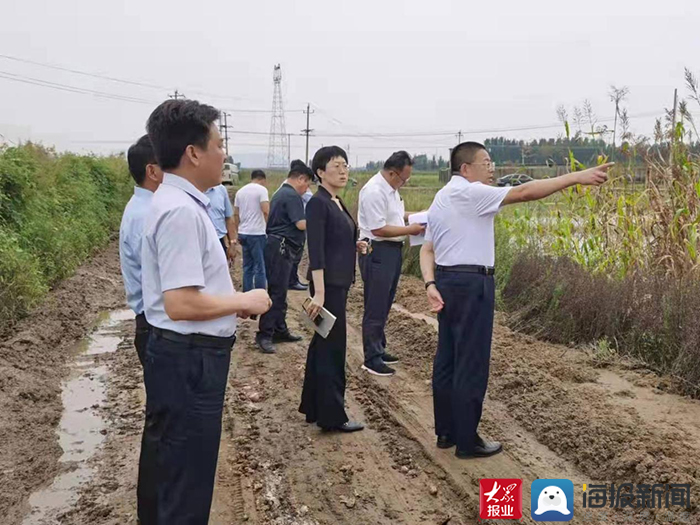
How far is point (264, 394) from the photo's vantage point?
5.35m

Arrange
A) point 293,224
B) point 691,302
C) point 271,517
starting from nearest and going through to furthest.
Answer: point 271,517, point 691,302, point 293,224

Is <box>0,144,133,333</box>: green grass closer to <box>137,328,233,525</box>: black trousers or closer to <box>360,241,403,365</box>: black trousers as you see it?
<box>360,241,403,365</box>: black trousers

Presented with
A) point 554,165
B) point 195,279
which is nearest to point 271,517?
point 195,279

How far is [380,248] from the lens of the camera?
5758 millimetres

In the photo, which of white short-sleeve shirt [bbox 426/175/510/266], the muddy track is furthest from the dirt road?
white short-sleeve shirt [bbox 426/175/510/266]

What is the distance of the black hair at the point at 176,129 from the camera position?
2.22m

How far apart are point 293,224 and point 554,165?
11.7ft

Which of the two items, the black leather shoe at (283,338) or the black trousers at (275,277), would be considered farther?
the black leather shoe at (283,338)

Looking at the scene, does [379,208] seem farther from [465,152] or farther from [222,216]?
[222,216]

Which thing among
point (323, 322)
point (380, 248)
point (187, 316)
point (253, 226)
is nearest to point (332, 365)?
point (323, 322)

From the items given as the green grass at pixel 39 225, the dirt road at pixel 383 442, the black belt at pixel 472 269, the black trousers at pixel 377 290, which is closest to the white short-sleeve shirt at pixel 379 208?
the black trousers at pixel 377 290

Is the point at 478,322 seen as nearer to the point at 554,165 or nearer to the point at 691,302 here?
the point at 691,302

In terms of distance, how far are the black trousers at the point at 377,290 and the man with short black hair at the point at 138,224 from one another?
2.64 m

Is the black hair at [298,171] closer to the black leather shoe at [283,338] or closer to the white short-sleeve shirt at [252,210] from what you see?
the white short-sleeve shirt at [252,210]
